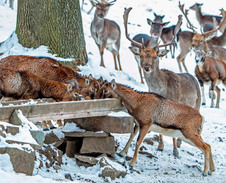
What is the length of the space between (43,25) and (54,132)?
383cm

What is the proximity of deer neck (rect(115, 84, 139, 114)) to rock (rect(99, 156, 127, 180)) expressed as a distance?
978mm

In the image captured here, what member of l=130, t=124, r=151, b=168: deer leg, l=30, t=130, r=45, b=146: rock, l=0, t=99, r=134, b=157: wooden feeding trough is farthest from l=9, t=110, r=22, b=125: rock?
l=130, t=124, r=151, b=168: deer leg

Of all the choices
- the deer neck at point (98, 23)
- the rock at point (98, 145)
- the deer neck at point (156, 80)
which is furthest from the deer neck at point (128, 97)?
the deer neck at point (98, 23)

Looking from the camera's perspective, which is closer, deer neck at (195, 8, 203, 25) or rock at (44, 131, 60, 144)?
rock at (44, 131, 60, 144)

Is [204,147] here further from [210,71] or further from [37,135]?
[210,71]

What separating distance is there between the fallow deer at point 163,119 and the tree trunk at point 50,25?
331 cm

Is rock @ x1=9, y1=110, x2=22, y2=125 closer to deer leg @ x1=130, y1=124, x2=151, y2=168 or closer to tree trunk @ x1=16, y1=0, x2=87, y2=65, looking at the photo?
deer leg @ x1=130, y1=124, x2=151, y2=168

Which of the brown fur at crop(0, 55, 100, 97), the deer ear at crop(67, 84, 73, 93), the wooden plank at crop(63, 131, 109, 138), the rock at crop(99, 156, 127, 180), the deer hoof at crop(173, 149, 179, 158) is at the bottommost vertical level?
the deer hoof at crop(173, 149, 179, 158)

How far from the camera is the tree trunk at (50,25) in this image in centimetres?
1023

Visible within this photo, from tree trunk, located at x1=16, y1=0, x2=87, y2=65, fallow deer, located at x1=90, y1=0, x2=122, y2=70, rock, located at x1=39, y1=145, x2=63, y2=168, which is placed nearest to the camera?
rock, located at x1=39, y1=145, x2=63, y2=168

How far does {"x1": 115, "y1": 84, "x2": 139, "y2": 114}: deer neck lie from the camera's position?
729cm

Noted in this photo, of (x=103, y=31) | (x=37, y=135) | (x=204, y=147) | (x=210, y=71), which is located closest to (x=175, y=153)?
(x=204, y=147)

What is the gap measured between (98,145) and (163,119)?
1.13m

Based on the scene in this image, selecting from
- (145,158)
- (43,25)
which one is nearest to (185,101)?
(145,158)
